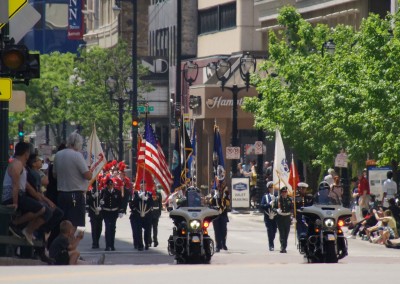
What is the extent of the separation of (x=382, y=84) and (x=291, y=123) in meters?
10.5

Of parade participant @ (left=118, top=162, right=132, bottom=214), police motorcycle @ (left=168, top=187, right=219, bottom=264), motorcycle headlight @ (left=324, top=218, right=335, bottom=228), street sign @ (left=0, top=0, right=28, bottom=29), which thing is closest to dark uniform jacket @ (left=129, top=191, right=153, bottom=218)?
parade participant @ (left=118, top=162, right=132, bottom=214)

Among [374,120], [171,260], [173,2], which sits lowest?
[171,260]

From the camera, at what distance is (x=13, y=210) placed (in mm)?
21562

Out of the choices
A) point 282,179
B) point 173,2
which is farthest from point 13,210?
point 173,2

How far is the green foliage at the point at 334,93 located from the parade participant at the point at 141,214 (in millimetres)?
8615

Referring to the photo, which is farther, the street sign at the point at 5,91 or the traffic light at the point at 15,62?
the street sign at the point at 5,91

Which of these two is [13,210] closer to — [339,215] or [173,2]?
[339,215]

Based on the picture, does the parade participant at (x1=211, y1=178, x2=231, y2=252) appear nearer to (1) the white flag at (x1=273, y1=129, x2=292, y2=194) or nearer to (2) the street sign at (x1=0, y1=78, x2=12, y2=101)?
(1) the white flag at (x1=273, y1=129, x2=292, y2=194)

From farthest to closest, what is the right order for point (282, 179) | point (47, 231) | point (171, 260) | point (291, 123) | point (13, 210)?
point (291, 123) → point (282, 179) → point (171, 260) → point (47, 231) → point (13, 210)

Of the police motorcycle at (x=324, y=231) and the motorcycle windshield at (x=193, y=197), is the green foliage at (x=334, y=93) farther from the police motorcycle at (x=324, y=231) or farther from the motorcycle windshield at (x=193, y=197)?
Result: the motorcycle windshield at (x=193, y=197)

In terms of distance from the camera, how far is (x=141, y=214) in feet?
121

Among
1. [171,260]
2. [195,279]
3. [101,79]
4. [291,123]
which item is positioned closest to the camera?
[195,279]

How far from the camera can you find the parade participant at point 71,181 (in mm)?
23031

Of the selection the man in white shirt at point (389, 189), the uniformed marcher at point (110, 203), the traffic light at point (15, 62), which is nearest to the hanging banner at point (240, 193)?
the man in white shirt at point (389, 189)
